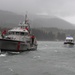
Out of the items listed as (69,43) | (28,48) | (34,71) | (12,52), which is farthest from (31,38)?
(69,43)

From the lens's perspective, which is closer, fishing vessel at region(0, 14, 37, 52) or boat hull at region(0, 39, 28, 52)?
boat hull at region(0, 39, 28, 52)

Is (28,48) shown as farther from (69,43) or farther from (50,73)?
(69,43)

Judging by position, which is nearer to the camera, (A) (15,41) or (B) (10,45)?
(B) (10,45)

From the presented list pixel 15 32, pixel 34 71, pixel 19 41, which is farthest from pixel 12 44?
pixel 34 71

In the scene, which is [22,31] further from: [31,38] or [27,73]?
[27,73]

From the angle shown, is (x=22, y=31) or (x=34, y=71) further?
(x=22, y=31)

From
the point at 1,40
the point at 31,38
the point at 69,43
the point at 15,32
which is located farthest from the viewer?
the point at 69,43

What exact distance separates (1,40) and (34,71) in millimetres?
28560

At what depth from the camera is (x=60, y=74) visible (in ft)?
117

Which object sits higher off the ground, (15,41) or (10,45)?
(15,41)

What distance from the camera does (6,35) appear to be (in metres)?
73.8

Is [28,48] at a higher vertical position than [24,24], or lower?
lower

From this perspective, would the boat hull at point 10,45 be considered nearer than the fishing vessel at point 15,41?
Yes

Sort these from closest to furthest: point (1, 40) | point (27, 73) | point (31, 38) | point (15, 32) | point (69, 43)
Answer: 1. point (27, 73)
2. point (1, 40)
3. point (15, 32)
4. point (31, 38)
5. point (69, 43)
